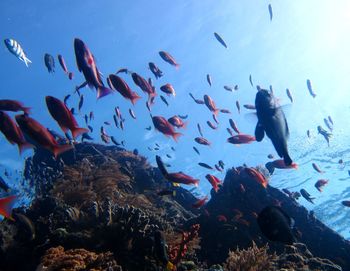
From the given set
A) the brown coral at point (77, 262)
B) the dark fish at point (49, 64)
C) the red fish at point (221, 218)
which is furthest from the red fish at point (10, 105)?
the red fish at point (221, 218)

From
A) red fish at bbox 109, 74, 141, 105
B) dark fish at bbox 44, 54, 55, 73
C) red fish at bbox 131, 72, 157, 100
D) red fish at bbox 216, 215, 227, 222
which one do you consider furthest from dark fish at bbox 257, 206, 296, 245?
dark fish at bbox 44, 54, 55, 73

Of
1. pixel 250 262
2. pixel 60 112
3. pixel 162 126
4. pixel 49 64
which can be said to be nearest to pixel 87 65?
pixel 60 112

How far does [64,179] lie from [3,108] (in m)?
4.88

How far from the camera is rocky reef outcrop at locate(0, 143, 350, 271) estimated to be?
5977 mm

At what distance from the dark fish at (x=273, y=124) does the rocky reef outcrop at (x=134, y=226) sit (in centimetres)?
255

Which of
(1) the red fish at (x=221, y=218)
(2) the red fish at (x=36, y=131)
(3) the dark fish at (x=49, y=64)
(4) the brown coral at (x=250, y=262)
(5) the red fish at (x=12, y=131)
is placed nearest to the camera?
(2) the red fish at (x=36, y=131)

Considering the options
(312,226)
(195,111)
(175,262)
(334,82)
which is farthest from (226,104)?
(175,262)

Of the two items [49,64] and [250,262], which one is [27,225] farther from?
[49,64]

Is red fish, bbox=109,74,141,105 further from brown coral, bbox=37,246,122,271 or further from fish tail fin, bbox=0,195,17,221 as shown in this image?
brown coral, bbox=37,246,122,271

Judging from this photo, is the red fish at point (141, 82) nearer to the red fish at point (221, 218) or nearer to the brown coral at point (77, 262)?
the brown coral at point (77, 262)

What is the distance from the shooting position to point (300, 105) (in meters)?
36.9

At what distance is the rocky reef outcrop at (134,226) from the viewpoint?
5977 mm

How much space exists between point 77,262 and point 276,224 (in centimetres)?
309

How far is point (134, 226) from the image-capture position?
19.9ft
